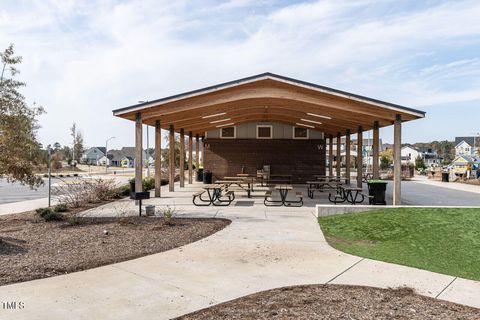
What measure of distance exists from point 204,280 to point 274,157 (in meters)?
17.3

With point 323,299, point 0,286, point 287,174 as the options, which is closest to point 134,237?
point 0,286

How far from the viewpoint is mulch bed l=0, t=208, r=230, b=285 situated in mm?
5766

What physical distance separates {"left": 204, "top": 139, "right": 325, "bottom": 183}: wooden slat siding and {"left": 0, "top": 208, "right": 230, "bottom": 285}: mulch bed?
41.6ft

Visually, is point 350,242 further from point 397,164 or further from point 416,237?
point 397,164

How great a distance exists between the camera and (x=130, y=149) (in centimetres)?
11750

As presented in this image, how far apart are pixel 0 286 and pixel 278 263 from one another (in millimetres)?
3928

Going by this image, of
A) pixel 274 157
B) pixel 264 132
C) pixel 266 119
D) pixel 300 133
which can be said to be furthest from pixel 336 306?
pixel 300 133

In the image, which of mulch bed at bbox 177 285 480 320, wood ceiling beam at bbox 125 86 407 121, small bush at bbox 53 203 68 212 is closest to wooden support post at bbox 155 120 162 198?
small bush at bbox 53 203 68 212

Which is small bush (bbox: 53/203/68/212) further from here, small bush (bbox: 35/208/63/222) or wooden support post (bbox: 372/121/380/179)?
wooden support post (bbox: 372/121/380/179)

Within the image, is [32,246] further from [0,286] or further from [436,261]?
[436,261]

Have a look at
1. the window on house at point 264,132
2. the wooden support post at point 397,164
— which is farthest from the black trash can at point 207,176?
the wooden support post at point 397,164

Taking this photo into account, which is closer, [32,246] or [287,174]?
[32,246]

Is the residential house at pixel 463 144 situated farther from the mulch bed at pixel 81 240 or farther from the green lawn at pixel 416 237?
the mulch bed at pixel 81 240

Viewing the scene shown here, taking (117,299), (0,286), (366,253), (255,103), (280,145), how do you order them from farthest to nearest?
1. (280,145)
2. (255,103)
3. (366,253)
4. (0,286)
5. (117,299)
